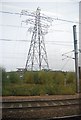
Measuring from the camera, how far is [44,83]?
3.20 m

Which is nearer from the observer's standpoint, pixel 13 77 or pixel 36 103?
pixel 36 103

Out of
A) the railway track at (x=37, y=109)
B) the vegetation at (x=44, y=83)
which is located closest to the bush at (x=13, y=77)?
the vegetation at (x=44, y=83)

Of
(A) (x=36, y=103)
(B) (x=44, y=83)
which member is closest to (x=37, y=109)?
(A) (x=36, y=103)

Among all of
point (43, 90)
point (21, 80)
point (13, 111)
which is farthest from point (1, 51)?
point (43, 90)

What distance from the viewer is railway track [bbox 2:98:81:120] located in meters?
2.00

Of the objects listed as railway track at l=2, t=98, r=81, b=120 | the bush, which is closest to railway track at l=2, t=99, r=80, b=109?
railway track at l=2, t=98, r=81, b=120

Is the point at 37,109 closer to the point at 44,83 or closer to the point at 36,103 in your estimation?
the point at 36,103

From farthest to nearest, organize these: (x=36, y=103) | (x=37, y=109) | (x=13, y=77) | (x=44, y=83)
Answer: (x=44, y=83) → (x=13, y=77) → (x=36, y=103) → (x=37, y=109)

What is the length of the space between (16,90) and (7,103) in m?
0.46

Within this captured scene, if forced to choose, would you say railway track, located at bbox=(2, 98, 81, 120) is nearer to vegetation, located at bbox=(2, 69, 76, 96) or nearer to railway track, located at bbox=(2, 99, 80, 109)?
railway track, located at bbox=(2, 99, 80, 109)

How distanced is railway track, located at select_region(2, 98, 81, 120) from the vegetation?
1.28 ft

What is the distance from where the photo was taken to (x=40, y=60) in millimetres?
2670

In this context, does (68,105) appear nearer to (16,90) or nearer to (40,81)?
(16,90)

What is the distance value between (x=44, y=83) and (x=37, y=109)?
1089 millimetres
